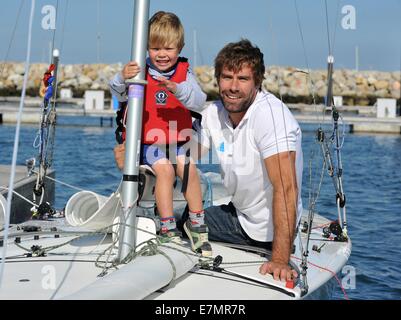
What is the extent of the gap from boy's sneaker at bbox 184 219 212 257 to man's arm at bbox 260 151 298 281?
366mm

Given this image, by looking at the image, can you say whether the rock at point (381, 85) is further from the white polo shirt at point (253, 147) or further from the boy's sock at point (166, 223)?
the boy's sock at point (166, 223)

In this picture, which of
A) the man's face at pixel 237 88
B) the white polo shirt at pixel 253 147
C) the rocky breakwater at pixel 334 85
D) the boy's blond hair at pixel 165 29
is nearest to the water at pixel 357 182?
the white polo shirt at pixel 253 147

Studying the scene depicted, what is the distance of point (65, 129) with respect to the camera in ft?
92.6

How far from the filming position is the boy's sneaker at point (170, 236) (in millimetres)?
4461

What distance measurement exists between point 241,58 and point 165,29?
0.46 m

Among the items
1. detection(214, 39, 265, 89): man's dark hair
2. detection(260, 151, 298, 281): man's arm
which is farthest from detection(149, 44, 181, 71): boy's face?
A: detection(260, 151, 298, 281): man's arm

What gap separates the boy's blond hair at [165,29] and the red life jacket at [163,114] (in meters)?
0.24

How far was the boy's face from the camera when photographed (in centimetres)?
453

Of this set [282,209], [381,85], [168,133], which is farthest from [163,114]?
[381,85]

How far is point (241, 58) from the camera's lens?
439cm

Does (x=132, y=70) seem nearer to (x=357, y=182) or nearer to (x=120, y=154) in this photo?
(x=120, y=154)

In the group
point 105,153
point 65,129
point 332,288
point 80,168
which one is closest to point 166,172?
point 332,288

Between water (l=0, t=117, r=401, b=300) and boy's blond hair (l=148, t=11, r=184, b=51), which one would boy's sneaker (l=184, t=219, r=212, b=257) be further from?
boy's blond hair (l=148, t=11, r=184, b=51)
